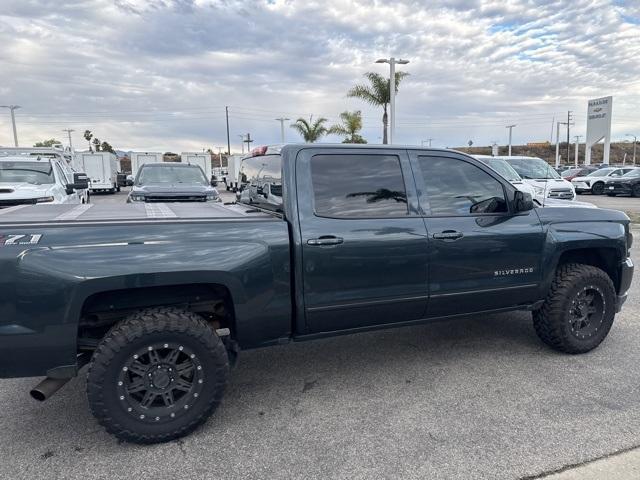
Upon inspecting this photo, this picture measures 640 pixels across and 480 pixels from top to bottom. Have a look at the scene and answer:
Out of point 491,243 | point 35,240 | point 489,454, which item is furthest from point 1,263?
point 491,243

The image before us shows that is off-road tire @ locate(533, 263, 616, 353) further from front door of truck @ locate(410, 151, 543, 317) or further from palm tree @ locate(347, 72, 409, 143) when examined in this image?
palm tree @ locate(347, 72, 409, 143)

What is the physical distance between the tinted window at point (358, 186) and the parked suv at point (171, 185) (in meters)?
6.83

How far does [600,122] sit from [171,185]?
4229 centimetres

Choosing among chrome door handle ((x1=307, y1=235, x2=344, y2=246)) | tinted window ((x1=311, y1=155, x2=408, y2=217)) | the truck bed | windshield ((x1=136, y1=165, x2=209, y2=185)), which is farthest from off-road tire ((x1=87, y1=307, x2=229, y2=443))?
windshield ((x1=136, y1=165, x2=209, y2=185))

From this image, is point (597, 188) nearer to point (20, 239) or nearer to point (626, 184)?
point (626, 184)

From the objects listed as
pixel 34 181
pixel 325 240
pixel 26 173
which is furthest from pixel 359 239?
pixel 26 173

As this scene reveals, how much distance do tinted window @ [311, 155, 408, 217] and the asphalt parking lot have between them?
1357 mm

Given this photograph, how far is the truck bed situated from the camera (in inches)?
114

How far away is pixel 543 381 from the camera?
3697 mm

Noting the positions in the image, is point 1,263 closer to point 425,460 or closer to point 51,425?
point 51,425

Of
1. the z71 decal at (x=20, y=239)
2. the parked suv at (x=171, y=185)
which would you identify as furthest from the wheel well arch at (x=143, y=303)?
the parked suv at (x=171, y=185)

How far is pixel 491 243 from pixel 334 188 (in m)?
1.33

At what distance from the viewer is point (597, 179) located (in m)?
25.4

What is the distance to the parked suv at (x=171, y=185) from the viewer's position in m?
9.59
